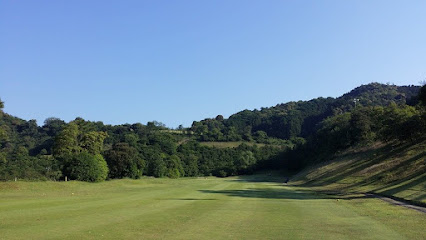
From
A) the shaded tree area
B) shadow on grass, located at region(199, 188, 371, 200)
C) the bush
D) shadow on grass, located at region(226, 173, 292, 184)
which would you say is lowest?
shadow on grass, located at region(226, 173, 292, 184)

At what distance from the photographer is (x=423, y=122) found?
53.1m

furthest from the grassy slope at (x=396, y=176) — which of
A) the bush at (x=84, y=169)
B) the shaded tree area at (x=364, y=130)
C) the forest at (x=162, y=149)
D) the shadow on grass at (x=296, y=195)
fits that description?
the bush at (x=84, y=169)

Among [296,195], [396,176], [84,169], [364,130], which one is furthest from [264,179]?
[296,195]

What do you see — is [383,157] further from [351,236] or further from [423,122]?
[351,236]

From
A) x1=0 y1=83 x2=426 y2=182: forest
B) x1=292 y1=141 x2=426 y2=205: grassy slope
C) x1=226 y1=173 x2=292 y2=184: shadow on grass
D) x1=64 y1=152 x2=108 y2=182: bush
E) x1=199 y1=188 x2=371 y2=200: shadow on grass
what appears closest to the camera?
x1=292 y1=141 x2=426 y2=205: grassy slope

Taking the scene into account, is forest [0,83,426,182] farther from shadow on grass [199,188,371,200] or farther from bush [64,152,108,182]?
shadow on grass [199,188,371,200]

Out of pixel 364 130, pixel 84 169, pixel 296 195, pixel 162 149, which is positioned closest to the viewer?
pixel 296 195

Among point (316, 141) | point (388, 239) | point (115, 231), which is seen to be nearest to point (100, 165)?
point (115, 231)

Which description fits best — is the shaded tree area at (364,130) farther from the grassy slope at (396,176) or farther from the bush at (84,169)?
the bush at (84,169)

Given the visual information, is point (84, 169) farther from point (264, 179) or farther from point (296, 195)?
point (264, 179)

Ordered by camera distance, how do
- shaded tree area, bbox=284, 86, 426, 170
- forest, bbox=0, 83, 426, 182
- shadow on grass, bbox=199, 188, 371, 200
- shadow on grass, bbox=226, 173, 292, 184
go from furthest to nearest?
shadow on grass, bbox=226, 173, 292, 184
forest, bbox=0, 83, 426, 182
shaded tree area, bbox=284, 86, 426, 170
shadow on grass, bbox=199, 188, 371, 200

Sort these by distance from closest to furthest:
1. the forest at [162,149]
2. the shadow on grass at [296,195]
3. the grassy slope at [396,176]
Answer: the grassy slope at [396,176], the shadow on grass at [296,195], the forest at [162,149]

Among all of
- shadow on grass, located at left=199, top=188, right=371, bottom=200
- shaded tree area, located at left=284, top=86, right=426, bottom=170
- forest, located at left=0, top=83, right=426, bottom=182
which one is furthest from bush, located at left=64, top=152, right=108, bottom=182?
shaded tree area, located at left=284, top=86, right=426, bottom=170

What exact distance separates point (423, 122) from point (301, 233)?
4859cm
